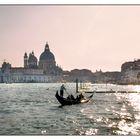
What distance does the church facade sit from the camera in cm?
796

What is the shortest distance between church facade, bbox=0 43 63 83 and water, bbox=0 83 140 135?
9 cm

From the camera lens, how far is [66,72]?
8047 mm

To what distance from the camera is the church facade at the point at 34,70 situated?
796 centimetres

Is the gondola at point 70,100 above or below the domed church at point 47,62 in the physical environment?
below

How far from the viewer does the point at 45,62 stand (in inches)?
321

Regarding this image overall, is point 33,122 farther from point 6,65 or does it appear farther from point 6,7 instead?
point 6,7

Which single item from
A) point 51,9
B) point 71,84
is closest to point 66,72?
point 71,84

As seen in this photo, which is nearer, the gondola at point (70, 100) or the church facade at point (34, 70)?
the church facade at point (34, 70)

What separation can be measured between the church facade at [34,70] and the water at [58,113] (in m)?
0.09

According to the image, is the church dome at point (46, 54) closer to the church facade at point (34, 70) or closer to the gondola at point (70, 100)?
the church facade at point (34, 70)

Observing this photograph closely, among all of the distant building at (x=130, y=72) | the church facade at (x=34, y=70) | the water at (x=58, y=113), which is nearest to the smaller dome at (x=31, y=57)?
the church facade at (x=34, y=70)

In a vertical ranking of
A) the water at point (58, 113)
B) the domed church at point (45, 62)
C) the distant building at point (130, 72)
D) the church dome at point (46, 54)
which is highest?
the church dome at point (46, 54)

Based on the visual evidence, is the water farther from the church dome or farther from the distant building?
the church dome

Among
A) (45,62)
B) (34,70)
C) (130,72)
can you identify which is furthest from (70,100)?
(130,72)
